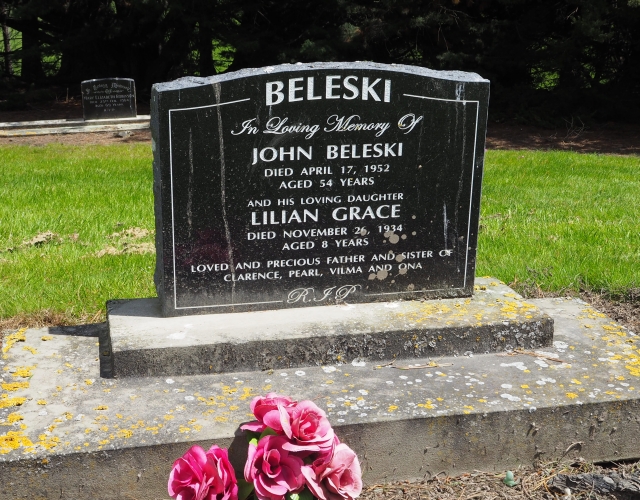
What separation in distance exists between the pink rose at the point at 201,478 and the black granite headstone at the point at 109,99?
1328 centimetres

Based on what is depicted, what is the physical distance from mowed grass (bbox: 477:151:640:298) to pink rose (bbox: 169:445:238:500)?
2.90 m

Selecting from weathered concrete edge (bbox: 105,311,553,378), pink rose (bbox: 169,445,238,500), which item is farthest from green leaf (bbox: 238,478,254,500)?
weathered concrete edge (bbox: 105,311,553,378)

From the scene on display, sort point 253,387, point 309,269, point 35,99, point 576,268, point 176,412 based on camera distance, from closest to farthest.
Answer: point 176,412, point 253,387, point 309,269, point 576,268, point 35,99

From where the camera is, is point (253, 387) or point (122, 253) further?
point (122, 253)

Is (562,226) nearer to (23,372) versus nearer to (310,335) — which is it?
(310,335)

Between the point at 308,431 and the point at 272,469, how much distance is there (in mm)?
178

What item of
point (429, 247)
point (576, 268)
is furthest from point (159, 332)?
point (576, 268)

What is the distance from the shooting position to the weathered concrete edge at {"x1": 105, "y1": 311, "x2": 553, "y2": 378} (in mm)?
3434

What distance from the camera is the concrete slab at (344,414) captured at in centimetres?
292

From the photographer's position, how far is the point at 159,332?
3555mm

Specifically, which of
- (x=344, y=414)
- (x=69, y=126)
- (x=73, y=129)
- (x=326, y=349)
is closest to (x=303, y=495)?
(x=344, y=414)

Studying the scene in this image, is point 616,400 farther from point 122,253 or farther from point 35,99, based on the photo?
point 35,99

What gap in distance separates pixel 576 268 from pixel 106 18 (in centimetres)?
1747

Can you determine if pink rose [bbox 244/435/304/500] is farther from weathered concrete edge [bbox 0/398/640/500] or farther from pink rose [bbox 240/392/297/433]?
weathered concrete edge [bbox 0/398/640/500]
